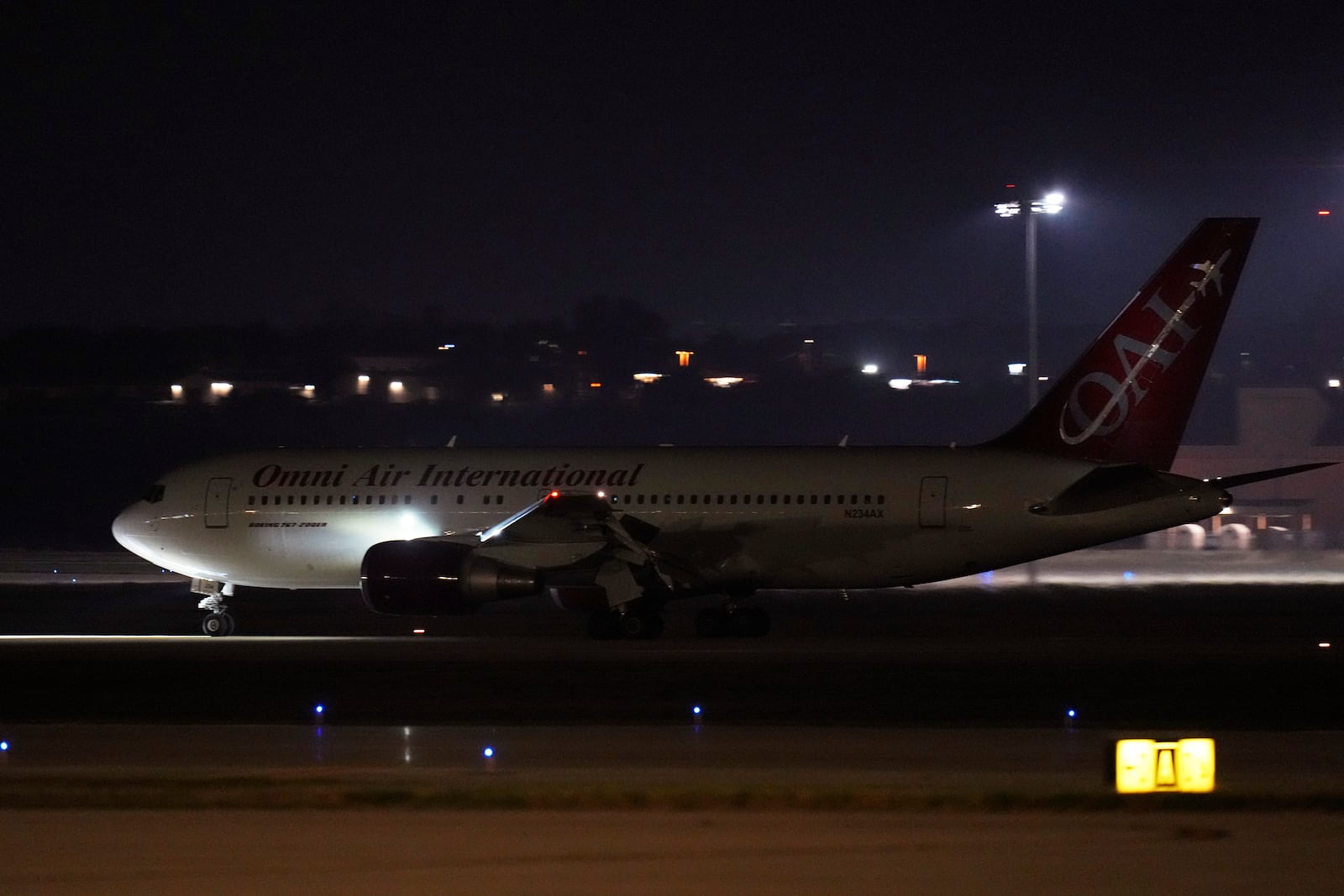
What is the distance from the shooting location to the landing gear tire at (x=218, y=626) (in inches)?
990

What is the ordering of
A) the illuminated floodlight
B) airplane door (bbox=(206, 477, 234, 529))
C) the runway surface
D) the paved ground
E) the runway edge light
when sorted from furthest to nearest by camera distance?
1. the illuminated floodlight
2. airplane door (bbox=(206, 477, 234, 529))
3. the runway edge light
4. the runway surface
5. the paved ground

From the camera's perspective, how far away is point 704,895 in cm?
823

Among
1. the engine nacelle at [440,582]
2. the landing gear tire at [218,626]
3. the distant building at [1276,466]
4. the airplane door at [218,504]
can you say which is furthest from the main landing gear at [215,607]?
the distant building at [1276,466]

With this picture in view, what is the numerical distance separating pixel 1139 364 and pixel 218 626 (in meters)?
14.6

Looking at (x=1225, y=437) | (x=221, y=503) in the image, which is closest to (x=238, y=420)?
(x=1225, y=437)

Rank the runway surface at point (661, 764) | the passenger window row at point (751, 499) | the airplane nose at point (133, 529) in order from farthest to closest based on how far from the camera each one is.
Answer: the airplane nose at point (133, 529) < the passenger window row at point (751, 499) < the runway surface at point (661, 764)

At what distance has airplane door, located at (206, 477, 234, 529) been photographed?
27.3m

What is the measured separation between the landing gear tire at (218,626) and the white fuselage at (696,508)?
5.55 feet

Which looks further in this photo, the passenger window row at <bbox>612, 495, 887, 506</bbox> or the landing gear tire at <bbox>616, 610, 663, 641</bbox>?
the passenger window row at <bbox>612, 495, 887, 506</bbox>

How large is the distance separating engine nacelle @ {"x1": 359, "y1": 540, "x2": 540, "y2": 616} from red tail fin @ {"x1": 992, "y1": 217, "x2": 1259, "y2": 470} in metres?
8.51

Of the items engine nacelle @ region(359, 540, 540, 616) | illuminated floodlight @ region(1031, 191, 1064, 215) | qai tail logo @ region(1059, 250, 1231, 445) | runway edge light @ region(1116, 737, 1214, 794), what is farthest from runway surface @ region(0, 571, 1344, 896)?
illuminated floodlight @ region(1031, 191, 1064, 215)

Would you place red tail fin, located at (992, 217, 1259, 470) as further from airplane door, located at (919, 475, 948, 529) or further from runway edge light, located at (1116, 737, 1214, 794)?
runway edge light, located at (1116, 737, 1214, 794)

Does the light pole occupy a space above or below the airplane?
above

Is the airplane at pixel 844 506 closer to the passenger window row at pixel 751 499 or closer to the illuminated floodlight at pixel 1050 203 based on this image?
the passenger window row at pixel 751 499
